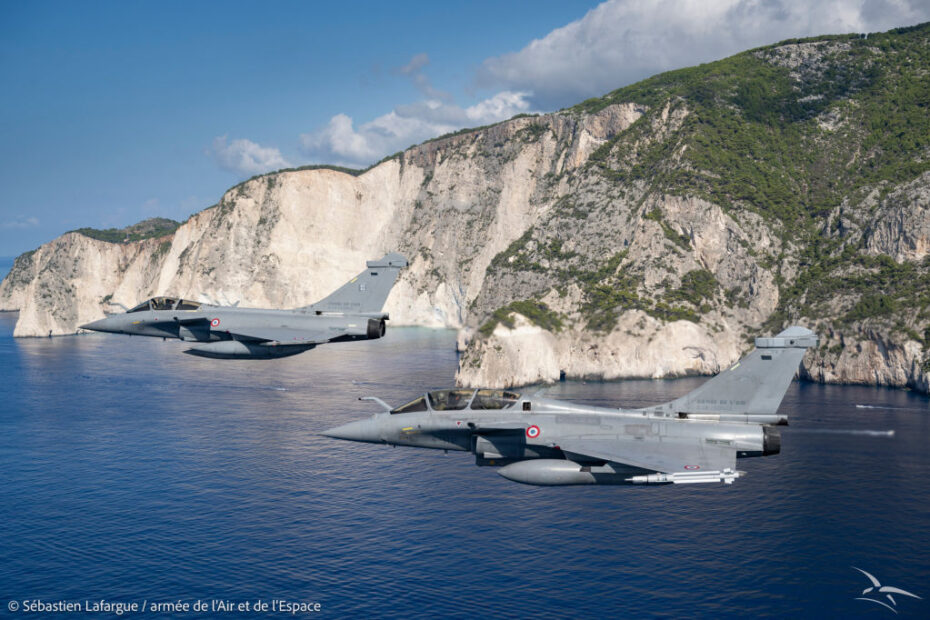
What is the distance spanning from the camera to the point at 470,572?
6150 centimetres

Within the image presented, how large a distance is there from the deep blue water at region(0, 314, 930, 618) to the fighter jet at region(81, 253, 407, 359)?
24.7m

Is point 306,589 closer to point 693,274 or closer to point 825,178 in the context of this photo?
point 693,274

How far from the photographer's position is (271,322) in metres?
44.2

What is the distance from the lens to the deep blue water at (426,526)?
58281 millimetres

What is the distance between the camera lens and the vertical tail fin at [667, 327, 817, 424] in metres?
40.2

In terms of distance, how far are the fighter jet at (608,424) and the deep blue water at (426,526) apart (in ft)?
17.1

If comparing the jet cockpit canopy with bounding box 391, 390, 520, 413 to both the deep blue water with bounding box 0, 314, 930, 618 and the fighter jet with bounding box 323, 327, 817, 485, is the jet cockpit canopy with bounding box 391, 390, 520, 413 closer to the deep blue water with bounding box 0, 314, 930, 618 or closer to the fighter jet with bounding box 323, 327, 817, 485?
the fighter jet with bounding box 323, 327, 817, 485

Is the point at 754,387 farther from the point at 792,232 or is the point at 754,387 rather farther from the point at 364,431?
the point at 792,232

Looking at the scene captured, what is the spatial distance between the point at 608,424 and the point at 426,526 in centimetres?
3585

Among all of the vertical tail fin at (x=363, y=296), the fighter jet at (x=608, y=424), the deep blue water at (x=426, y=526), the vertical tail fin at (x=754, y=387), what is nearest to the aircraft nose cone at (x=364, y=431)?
the fighter jet at (x=608, y=424)

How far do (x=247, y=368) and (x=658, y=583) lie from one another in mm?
133541

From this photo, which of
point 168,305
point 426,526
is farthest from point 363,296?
point 426,526

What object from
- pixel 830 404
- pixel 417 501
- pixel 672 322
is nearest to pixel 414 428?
pixel 417 501

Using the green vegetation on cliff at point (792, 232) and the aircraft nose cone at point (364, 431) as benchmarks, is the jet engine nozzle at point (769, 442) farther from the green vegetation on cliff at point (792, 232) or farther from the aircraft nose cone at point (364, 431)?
the green vegetation on cliff at point (792, 232)
